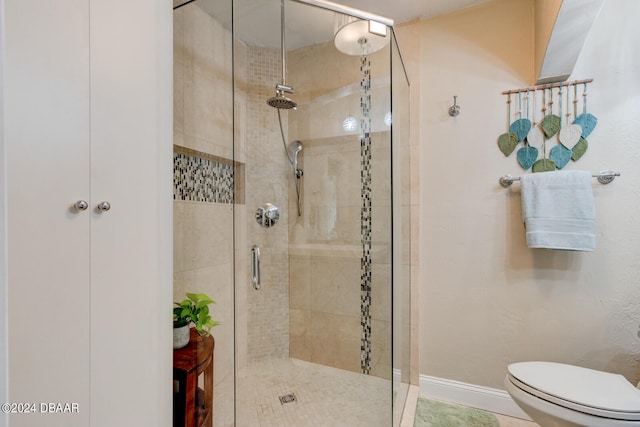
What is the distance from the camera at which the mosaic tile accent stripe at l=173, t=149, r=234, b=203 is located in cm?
136

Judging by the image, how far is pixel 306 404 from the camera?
1548 millimetres

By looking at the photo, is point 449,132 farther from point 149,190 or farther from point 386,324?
point 149,190

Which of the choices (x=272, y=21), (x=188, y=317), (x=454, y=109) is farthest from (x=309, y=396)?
(x=272, y=21)

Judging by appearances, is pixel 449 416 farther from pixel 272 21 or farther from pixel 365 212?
pixel 272 21

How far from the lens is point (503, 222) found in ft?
5.56

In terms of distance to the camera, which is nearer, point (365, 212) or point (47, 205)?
point (47, 205)

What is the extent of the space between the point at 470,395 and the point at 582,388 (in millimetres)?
678

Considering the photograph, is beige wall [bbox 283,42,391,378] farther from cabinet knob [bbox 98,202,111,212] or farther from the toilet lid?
cabinet knob [bbox 98,202,111,212]

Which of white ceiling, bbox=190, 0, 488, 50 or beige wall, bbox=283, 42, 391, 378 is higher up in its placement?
white ceiling, bbox=190, 0, 488, 50

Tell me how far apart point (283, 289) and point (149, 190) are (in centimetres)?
100

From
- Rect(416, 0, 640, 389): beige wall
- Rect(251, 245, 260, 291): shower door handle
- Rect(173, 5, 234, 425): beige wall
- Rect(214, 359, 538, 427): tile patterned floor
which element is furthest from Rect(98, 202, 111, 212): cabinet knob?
Rect(416, 0, 640, 389): beige wall

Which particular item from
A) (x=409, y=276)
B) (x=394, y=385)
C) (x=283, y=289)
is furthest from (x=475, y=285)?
(x=283, y=289)

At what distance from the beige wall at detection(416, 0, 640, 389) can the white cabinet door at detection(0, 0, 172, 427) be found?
1499 mm

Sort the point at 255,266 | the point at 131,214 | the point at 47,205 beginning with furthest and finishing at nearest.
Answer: the point at 255,266
the point at 131,214
the point at 47,205
